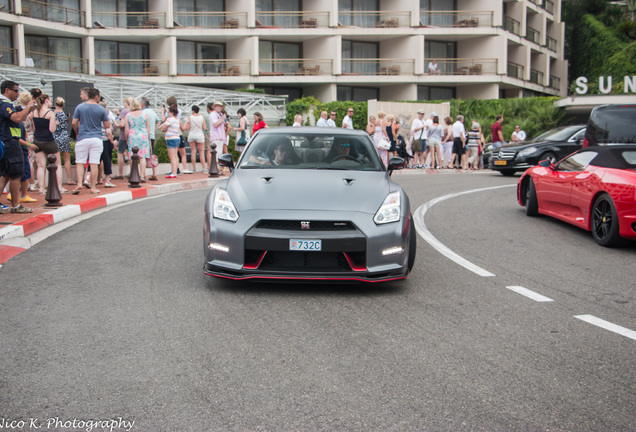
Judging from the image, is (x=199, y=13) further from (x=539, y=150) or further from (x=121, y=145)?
(x=121, y=145)

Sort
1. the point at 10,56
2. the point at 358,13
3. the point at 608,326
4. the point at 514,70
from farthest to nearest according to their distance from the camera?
the point at 514,70 < the point at 358,13 < the point at 10,56 < the point at 608,326

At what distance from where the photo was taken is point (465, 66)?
49250 mm

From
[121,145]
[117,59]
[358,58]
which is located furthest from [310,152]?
[358,58]

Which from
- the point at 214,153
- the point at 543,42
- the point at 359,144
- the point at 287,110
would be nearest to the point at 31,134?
the point at 214,153

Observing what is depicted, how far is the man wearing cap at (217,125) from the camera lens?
1887cm

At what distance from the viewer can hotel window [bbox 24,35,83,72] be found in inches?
1659

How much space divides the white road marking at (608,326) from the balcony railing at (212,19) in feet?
141

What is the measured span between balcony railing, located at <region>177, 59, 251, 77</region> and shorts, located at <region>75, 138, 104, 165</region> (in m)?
33.7

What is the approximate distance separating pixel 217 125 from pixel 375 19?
32292 mm

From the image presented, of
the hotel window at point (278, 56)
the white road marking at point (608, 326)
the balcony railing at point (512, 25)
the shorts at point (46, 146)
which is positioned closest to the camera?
the white road marking at point (608, 326)

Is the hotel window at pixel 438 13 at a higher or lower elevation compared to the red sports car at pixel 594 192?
higher

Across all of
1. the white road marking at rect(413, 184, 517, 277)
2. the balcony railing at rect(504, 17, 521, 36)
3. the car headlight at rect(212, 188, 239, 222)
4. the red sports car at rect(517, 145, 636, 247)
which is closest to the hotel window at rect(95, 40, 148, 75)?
the balcony railing at rect(504, 17, 521, 36)

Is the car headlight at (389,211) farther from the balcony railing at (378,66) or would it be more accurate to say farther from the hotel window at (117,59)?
the balcony railing at (378,66)

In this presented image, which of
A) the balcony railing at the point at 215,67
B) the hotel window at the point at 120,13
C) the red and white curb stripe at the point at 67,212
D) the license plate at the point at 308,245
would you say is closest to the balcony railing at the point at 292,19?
the balcony railing at the point at 215,67
